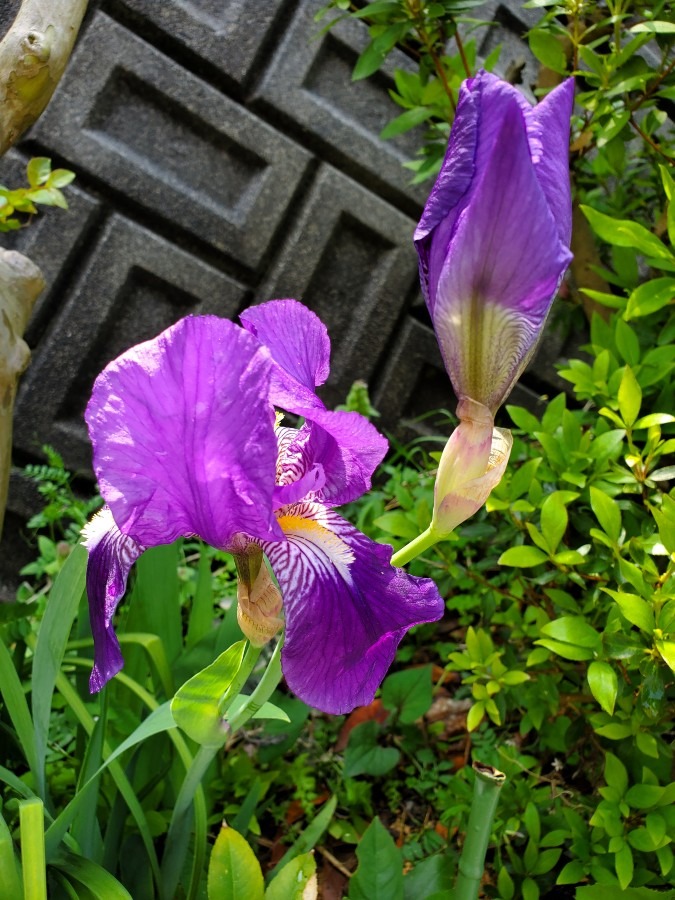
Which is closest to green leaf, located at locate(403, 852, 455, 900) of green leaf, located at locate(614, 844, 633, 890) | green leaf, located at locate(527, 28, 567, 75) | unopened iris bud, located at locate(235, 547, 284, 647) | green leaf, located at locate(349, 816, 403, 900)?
green leaf, located at locate(349, 816, 403, 900)

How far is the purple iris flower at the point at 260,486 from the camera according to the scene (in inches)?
21.8

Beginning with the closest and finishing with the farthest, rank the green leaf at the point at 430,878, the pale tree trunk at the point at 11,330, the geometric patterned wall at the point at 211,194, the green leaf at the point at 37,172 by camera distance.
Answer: the green leaf at the point at 430,878
the pale tree trunk at the point at 11,330
the green leaf at the point at 37,172
the geometric patterned wall at the point at 211,194

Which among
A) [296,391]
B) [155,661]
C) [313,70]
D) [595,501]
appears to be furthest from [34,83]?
[313,70]

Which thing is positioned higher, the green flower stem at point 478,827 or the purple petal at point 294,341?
the purple petal at point 294,341

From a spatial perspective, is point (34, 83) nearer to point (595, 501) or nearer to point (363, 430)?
point (363, 430)

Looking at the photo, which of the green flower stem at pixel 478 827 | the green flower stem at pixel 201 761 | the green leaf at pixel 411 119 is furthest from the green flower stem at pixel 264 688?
the green leaf at pixel 411 119

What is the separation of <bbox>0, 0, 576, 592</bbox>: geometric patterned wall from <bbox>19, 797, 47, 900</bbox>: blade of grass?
4.45ft

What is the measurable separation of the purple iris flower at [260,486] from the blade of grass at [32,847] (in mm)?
117

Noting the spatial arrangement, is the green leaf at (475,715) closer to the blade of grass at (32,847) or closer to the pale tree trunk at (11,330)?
the blade of grass at (32,847)

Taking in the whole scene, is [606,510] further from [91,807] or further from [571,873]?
[91,807]

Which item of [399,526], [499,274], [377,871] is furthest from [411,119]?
[377,871]

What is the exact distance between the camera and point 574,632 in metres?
0.98

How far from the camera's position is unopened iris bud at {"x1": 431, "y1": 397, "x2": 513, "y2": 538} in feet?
2.11

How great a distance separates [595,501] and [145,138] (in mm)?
1507
